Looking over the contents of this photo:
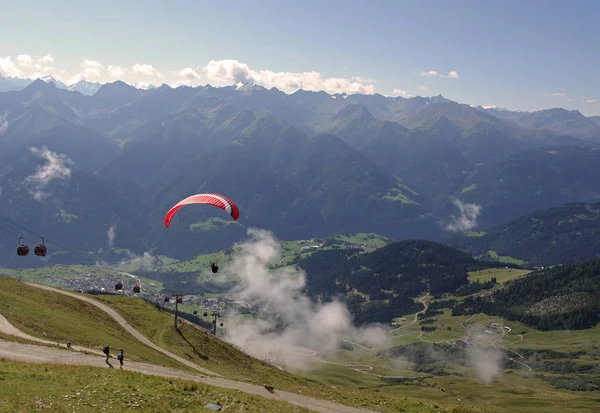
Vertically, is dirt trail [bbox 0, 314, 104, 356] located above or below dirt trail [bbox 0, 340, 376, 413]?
above

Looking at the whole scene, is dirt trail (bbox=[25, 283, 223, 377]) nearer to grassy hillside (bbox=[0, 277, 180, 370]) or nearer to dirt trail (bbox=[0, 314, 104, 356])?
grassy hillside (bbox=[0, 277, 180, 370])

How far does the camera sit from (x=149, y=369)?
5919 centimetres

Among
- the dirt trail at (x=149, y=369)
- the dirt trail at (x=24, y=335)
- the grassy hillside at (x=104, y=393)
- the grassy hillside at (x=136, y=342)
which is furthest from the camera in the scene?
the dirt trail at (x=24, y=335)

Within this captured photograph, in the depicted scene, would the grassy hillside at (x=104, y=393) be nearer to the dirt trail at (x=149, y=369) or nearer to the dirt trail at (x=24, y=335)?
the dirt trail at (x=149, y=369)

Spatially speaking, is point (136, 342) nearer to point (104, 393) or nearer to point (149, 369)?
point (149, 369)

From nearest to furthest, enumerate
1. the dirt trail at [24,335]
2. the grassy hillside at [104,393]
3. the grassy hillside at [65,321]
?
the grassy hillside at [104,393], the dirt trail at [24,335], the grassy hillside at [65,321]

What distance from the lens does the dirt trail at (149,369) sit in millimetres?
53469

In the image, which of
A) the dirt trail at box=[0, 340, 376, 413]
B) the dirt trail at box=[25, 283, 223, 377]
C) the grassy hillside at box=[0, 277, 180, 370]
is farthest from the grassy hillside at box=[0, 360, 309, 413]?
the dirt trail at box=[25, 283, 223, 377]

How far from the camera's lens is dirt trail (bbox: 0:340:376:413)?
53.5 metres

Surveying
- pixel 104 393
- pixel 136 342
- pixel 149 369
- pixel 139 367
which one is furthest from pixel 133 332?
pixel 104 393

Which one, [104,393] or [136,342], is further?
[136,342]

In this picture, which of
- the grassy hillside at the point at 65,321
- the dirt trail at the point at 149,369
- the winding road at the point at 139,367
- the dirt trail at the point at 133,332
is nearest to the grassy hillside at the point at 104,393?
the dirt trail at the point at 149,369

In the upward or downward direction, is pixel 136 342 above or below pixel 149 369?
above

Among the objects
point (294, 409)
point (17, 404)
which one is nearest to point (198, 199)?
point (294, 409)
